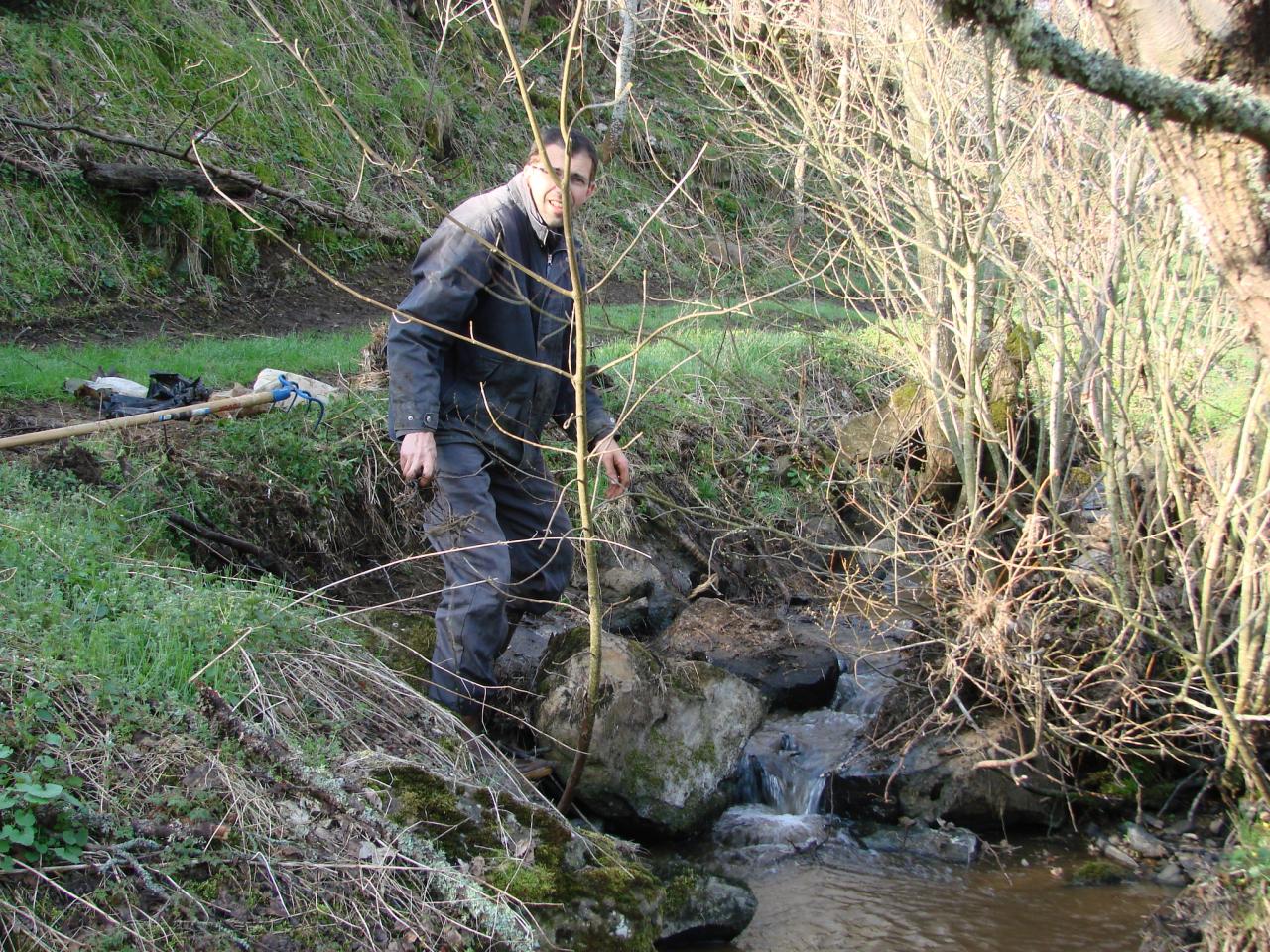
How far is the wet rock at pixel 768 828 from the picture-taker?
5383 millimetres

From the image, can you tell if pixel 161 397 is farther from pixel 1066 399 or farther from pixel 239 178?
pixel 1066 399

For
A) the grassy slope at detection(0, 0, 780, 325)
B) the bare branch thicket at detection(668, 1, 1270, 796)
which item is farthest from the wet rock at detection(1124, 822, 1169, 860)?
the grassy slope at detection(0, 0, 780, 325)

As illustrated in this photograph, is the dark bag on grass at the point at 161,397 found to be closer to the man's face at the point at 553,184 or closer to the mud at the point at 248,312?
the mud at the point at 248,312

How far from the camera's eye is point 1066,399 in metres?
5.75

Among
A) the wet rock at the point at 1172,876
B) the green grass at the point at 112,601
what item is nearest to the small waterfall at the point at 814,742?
the wet rock at the point at 1172,876

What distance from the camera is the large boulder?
5051 millimetres

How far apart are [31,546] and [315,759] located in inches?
58.1

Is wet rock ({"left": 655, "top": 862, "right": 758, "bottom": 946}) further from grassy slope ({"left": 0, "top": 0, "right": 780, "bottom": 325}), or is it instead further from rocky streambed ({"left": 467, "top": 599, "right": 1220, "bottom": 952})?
grassy slope ({"left": 0, "top": 0, "right": 780, "bottom": 325})

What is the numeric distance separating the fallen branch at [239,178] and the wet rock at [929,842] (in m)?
6.55

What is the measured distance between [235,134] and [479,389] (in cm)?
921

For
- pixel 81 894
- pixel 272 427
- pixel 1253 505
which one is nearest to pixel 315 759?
pixel 81 894

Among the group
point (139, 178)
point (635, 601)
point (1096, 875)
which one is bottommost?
point (635, 601)

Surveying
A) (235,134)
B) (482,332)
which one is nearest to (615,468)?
(482,332)

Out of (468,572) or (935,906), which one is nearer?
(468,572)
